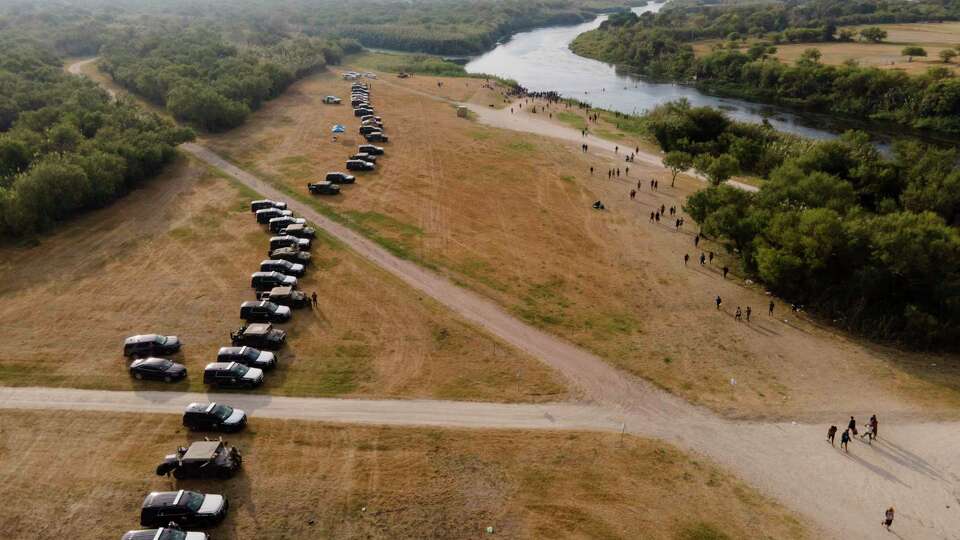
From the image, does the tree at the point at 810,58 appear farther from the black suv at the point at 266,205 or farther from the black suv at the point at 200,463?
the black suv at the point at 200,463

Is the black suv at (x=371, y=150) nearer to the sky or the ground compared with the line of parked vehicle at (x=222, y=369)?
nearer to the sky

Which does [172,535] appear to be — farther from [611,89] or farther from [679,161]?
[611,89]

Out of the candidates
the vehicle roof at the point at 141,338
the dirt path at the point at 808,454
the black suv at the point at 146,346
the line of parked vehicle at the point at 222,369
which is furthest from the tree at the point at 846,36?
the vehicle roof at the point at 141,338

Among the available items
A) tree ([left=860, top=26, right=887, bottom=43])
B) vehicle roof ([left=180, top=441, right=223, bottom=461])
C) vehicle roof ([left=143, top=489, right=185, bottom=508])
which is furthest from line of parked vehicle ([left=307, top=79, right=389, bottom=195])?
tree ([left=860, top=26, right=887, bottom=43])

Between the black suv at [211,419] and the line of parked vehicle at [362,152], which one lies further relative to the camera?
the line of parked vehicle at [362,152]

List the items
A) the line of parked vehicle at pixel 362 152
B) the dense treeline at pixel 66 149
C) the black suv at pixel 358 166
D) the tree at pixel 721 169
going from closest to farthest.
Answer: the dense treeline at pixel 66 149 < the line of parked vehicle at pixel 362 152 < the tree at pixel 721 169 < the black suv at pixel 358 166

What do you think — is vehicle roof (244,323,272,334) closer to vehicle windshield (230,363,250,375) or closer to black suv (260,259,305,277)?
vehicle windshield (230,363,250,375)
